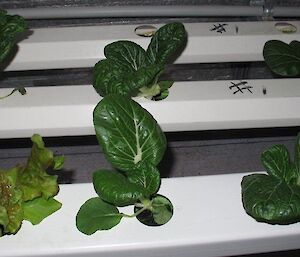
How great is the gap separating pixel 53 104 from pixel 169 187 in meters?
0.24

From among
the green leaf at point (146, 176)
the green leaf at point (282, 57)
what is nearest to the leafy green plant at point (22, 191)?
the green leaf at point (146, 176)

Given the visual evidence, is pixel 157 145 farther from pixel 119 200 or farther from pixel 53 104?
pixel 53 104

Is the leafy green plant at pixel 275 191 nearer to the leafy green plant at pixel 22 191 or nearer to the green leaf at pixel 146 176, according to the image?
the green leaf at pixel 146 176

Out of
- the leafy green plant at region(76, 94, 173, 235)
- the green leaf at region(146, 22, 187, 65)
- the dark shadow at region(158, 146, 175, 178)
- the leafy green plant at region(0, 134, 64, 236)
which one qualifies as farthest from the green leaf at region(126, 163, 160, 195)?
the dark shadow at region(158, 146, 175, 178)

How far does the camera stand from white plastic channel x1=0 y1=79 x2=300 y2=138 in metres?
0.73

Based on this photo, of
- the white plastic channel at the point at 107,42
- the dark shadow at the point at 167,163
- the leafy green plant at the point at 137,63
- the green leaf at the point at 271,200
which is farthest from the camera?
the dark shadow at the point at 167,163

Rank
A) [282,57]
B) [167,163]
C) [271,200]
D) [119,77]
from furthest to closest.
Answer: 1. [167,163]
2. [282,57]
3. [119,77]
4. [271,200]

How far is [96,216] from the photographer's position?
2.02ft

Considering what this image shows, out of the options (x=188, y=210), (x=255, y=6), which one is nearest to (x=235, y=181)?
(x=188, y=210)

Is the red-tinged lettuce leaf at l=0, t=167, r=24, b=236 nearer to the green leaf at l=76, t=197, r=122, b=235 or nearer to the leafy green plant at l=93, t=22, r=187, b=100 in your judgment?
the green leaf at l=76, t=197, r=122, b=235

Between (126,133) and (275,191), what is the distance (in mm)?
212

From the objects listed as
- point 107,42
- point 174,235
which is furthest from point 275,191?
point 107,42

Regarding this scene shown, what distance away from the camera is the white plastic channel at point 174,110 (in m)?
0.73

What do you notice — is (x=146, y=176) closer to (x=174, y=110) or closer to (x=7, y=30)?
(x=174, y=110)
